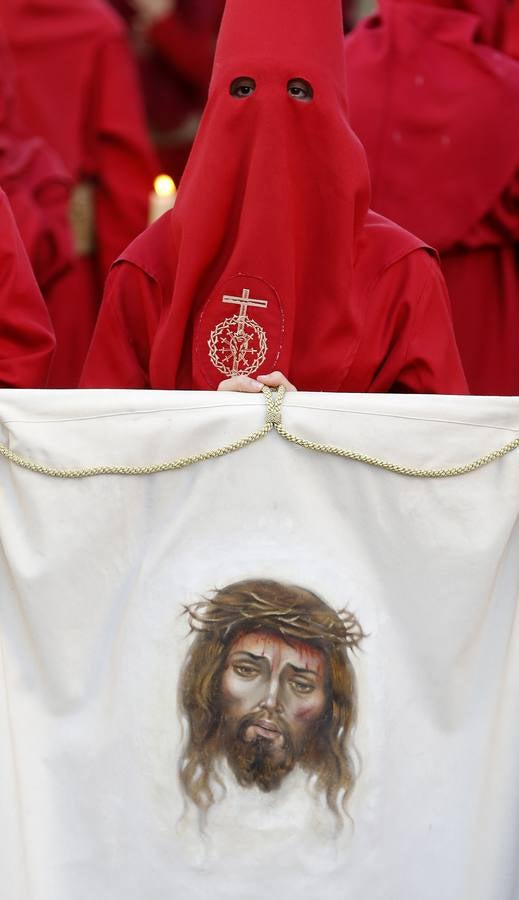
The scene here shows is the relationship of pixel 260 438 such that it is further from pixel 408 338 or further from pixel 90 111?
pixel 90 111

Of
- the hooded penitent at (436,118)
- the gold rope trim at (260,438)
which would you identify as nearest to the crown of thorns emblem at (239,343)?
the gold rope trim at (260,438)

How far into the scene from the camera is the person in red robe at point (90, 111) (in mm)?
4957

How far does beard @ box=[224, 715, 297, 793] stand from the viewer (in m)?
2.57

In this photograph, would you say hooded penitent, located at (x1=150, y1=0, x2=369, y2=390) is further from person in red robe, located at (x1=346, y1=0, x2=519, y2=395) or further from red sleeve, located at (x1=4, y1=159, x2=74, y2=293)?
red sleeve, located at (x1=4, y1=159, x2=74, y2=293)

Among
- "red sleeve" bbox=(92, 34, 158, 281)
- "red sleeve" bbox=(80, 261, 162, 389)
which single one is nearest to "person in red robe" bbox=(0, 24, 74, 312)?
"red sleeve" bbox=(92, 34, 158, 281)

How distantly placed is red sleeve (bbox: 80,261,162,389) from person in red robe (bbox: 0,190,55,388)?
0.31ft

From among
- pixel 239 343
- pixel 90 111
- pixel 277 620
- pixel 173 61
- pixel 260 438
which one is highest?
pixel 173 61

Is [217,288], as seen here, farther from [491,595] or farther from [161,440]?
[491,595]

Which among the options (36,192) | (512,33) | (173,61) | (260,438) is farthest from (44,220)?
(173,61)

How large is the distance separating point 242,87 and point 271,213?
25 centimetres

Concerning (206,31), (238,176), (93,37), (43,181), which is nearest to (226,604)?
(238,176)

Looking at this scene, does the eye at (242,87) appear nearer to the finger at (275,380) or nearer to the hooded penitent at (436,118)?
the finger at (275,380)

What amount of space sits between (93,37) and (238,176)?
2489mm

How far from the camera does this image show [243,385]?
2691 millimetres
